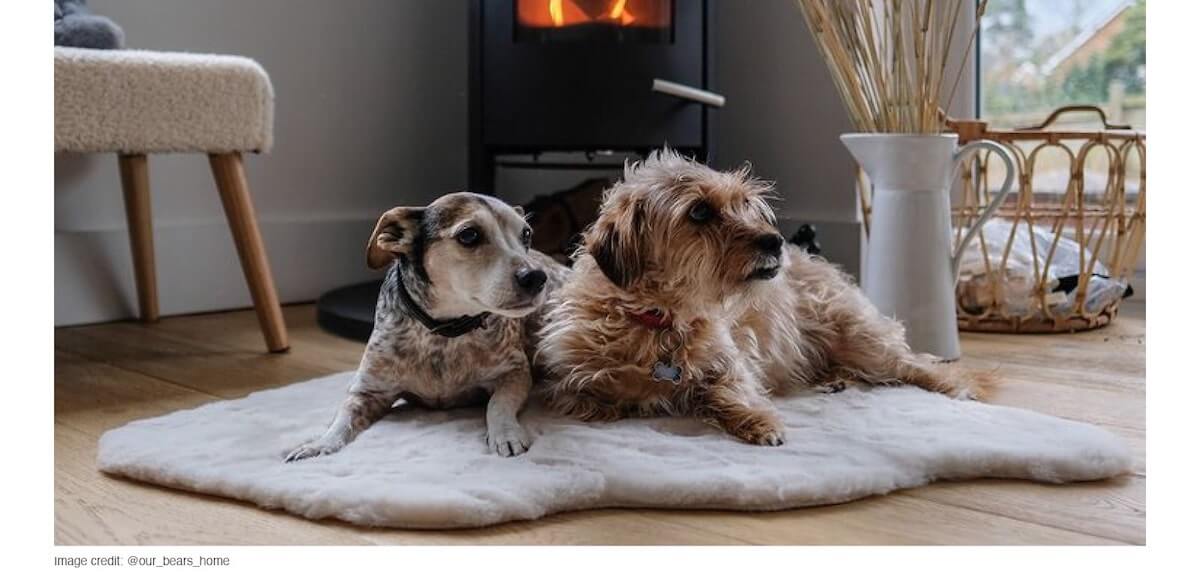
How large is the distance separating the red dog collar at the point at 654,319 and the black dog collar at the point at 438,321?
0.74ft

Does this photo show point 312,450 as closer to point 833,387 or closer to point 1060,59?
point 833,387

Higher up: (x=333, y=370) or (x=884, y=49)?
(x=884, y=49)

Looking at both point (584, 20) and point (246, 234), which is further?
point (584, 20)

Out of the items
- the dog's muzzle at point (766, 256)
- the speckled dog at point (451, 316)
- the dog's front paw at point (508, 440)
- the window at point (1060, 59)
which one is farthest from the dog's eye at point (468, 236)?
the window at point (1060, 59)

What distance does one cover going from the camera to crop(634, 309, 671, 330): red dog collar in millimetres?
1636

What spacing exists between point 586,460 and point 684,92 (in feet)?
4.74

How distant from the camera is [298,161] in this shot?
319 centimetres

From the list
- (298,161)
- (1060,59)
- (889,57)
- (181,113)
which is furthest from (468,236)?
(1060,59)
